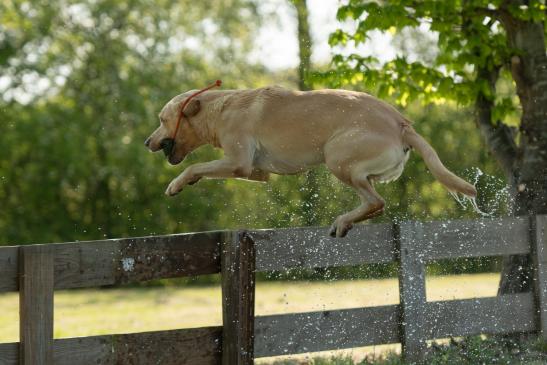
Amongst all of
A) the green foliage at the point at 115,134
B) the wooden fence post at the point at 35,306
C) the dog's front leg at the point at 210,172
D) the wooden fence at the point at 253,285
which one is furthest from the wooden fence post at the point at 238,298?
the green foliage at the point at 115,134

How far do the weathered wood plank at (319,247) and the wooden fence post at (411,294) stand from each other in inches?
4.3

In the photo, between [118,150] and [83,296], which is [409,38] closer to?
[118,150]

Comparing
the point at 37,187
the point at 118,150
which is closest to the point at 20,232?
the point at 37,187

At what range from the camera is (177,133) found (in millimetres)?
6172

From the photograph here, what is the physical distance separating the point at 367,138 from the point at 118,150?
13537 mm

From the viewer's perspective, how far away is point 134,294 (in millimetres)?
18531

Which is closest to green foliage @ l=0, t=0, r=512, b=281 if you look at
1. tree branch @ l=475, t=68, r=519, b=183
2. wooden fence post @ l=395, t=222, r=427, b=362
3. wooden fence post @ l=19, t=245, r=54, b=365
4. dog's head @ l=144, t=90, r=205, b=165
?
tree branch @ l=475, t=68, r=519, b=183

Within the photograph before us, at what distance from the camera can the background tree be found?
30.0ft

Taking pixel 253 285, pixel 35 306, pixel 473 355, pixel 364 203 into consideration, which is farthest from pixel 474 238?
pixel 35 306

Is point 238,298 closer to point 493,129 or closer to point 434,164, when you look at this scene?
point 434,164

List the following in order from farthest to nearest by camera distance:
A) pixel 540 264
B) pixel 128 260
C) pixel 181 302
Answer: pixel 181 302 < pixel 540 264 < pixel 128 260

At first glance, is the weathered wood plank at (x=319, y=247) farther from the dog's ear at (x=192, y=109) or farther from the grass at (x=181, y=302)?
the grass at (x=181, y=302)

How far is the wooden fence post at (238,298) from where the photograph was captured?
221 inches

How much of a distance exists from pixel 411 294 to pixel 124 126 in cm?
1294
